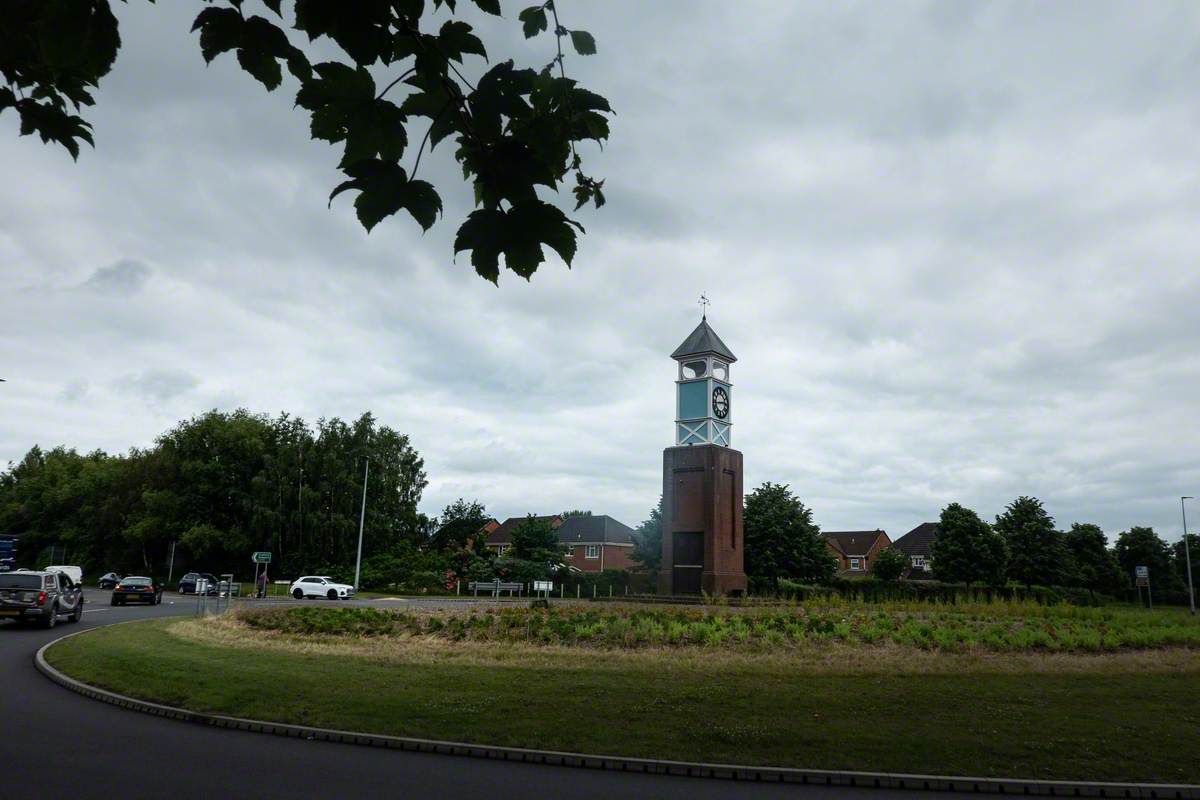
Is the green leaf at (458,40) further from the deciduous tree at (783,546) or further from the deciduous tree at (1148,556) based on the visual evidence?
the deciduous tree at (1148,556)

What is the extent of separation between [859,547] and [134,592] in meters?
86.8

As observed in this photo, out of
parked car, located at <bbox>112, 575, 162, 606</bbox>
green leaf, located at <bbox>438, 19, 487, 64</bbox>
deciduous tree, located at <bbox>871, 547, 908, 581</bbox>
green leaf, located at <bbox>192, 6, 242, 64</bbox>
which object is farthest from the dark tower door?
green leaf, located at <bbox>192, 6, 242, 64</bbox>

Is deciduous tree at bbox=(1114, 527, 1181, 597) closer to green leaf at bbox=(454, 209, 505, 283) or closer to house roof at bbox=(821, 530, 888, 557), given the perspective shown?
house roof at bbox=(821, 530, 888, 557)

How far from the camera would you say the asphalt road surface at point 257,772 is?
844 cm

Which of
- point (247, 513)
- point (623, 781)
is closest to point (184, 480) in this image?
point (247, 513)

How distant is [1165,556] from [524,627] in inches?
2899

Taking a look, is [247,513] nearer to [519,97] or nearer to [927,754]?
[927,754]

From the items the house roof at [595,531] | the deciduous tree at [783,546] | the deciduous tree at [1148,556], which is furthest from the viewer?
the house roof at [595,531]

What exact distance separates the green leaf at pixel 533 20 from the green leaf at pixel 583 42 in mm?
280

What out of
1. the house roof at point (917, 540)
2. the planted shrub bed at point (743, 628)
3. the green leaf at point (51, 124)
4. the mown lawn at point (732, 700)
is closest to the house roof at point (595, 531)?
the house roof at point (917, 540)

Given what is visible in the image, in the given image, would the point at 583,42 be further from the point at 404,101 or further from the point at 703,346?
the point at 703,346

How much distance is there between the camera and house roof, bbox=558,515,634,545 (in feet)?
289

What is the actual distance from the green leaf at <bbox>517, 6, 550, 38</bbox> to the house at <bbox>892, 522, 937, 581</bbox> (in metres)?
92.6

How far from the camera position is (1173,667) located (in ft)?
55.9
